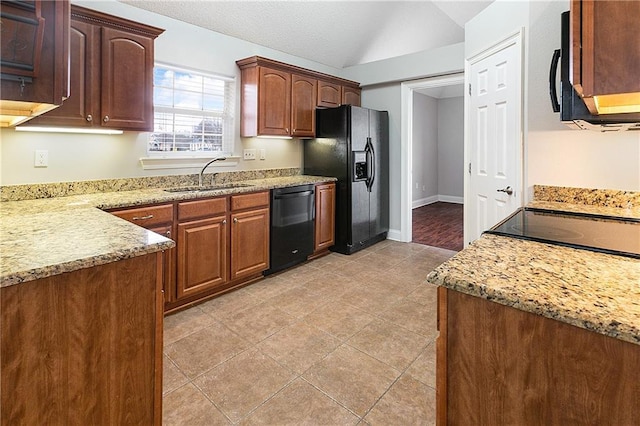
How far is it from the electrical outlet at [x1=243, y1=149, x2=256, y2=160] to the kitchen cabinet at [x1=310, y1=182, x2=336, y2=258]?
2.60 feet

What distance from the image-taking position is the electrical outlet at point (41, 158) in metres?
2.50

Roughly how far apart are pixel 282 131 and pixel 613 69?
3.33m

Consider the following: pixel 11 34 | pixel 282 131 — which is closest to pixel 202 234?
pixel 282 131

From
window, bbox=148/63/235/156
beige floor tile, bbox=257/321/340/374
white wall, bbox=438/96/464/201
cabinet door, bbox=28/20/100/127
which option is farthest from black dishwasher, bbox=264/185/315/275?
white wall, bbox=438/96/464/201

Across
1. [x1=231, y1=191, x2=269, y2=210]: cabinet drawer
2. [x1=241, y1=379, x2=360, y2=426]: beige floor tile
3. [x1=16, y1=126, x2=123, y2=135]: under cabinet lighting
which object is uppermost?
[x1=16, y1=126, x2=123, y2=135]: under cabinet lighting

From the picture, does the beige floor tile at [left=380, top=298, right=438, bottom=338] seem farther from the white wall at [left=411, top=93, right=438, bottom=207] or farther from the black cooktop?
the white wall at [left=411, top=93, right=438, bottom=207]

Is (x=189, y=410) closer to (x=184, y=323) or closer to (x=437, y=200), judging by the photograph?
(x=184, y=323)

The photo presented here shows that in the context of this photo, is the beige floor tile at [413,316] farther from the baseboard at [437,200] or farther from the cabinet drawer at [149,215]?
the baseboard at [437,200]

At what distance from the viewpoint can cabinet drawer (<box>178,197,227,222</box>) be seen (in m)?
2.71

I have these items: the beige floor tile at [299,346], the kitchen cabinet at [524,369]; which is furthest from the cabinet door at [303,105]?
the kitchen cabinet at [524,369]

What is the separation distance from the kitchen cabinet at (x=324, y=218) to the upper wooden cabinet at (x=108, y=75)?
1912 millimetres

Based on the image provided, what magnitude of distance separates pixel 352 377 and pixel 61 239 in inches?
61.2

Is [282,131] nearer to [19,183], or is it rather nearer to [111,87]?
[111,87]

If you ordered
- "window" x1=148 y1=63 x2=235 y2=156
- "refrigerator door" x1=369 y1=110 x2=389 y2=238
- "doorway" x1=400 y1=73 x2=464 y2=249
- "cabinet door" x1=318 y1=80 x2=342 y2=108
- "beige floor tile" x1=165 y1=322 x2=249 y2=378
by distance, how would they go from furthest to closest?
"doorway" x1=400 y1=73 x2=464 y2=249 → "refrigerator door" x1=369 y1=110 x2=389 y2=238 → "cabinet door" x1=318 y1=80 x2=342 y2=108 → "window" x1=148 y1=63 x2=235 y2=156 → "beige floor tile" x1=165 y1=322 x2=249 y2=378
